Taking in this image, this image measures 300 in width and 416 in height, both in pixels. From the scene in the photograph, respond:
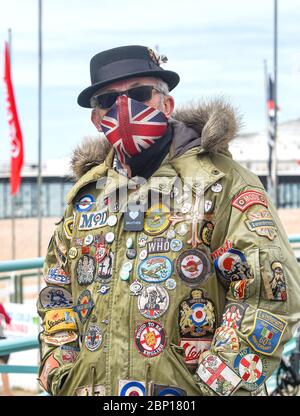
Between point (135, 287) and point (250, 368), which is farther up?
point (135, 287)

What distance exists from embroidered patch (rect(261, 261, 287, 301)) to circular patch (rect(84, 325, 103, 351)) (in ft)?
1.78

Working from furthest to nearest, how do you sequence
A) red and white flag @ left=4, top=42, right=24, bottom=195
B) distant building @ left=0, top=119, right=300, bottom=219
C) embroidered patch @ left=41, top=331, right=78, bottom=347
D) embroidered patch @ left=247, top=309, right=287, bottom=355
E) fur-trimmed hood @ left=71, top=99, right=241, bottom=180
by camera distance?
distant building @ left=0, top=119, right=300, bottom=219
red and white flag @ left=4, top=42, right=24, bottom=195
embroidered patch @ left=41, top=331, right=78, bottom=347
fur-trimmed hood @ left=71, top=99, right=241, bottom=180
embroidered patch @ left=247, top=309, right=287, bottom=355

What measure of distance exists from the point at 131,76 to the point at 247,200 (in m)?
0.55

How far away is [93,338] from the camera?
263cm

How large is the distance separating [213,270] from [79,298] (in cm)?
47

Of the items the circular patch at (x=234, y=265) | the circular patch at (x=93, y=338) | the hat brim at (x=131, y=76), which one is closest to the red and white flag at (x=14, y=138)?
the hat brim at (x=131, y=76)

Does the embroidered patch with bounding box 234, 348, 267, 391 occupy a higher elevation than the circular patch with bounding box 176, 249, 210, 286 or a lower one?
lower

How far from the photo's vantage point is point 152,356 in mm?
2518

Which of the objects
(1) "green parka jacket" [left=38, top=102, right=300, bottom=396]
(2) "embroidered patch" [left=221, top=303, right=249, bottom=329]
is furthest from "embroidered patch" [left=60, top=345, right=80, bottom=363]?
(2) "embroidered patch" [left=221, top=303, right=249, bottom=329]

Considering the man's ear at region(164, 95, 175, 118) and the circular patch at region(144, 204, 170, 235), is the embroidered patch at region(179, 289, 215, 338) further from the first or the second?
the man's ear at region(164, 95, 175, 118)

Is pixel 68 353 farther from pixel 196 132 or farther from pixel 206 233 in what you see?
Result: pixel 196 132

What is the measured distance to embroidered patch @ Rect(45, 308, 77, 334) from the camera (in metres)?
2.79

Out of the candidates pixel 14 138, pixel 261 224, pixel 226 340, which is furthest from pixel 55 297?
pixel 14 138

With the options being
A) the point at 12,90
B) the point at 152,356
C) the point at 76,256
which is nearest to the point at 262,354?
the point at 152,356
